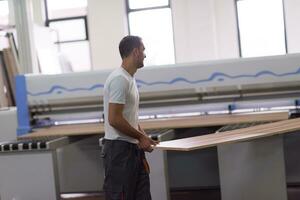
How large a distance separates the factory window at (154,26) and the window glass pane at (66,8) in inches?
33.8

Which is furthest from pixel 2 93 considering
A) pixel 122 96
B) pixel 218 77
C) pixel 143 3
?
pixel 122 96

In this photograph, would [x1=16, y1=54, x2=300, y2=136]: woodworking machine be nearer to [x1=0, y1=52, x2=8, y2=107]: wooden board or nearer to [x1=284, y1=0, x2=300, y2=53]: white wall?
[x1=0, y1=52, x2=8, y2=107]: wooden board

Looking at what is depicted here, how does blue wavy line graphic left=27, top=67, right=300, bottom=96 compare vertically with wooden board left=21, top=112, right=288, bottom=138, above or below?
above

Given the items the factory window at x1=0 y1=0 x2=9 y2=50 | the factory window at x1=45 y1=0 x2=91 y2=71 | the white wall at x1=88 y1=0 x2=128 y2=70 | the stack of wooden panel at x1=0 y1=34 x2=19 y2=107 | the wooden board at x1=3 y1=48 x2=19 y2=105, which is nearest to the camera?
the stack of wooden panel at x1=0 y1=34 x2=19 y2=107

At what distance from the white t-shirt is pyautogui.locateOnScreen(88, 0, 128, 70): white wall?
5.31 metres

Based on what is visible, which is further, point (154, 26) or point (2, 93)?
point (154, 26)

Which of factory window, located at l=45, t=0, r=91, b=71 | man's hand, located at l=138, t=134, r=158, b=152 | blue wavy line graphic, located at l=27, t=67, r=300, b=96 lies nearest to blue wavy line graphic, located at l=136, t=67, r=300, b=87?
blue wavy line graphic, located at l=27, t=67, r=300, b=96

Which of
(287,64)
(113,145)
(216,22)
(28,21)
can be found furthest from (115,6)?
(113,145)

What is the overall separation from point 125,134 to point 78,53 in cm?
601

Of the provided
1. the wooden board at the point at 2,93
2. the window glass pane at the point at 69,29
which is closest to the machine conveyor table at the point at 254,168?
the wooden board at the point at 2,93

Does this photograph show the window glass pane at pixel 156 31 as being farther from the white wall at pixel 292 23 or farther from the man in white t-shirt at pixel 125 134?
the man in white t-shirt at pixel 125 134

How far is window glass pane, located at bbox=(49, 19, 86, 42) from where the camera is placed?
8.39 meters

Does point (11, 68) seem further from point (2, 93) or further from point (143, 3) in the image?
point (143, 3)

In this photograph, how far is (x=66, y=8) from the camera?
8.52 metres
